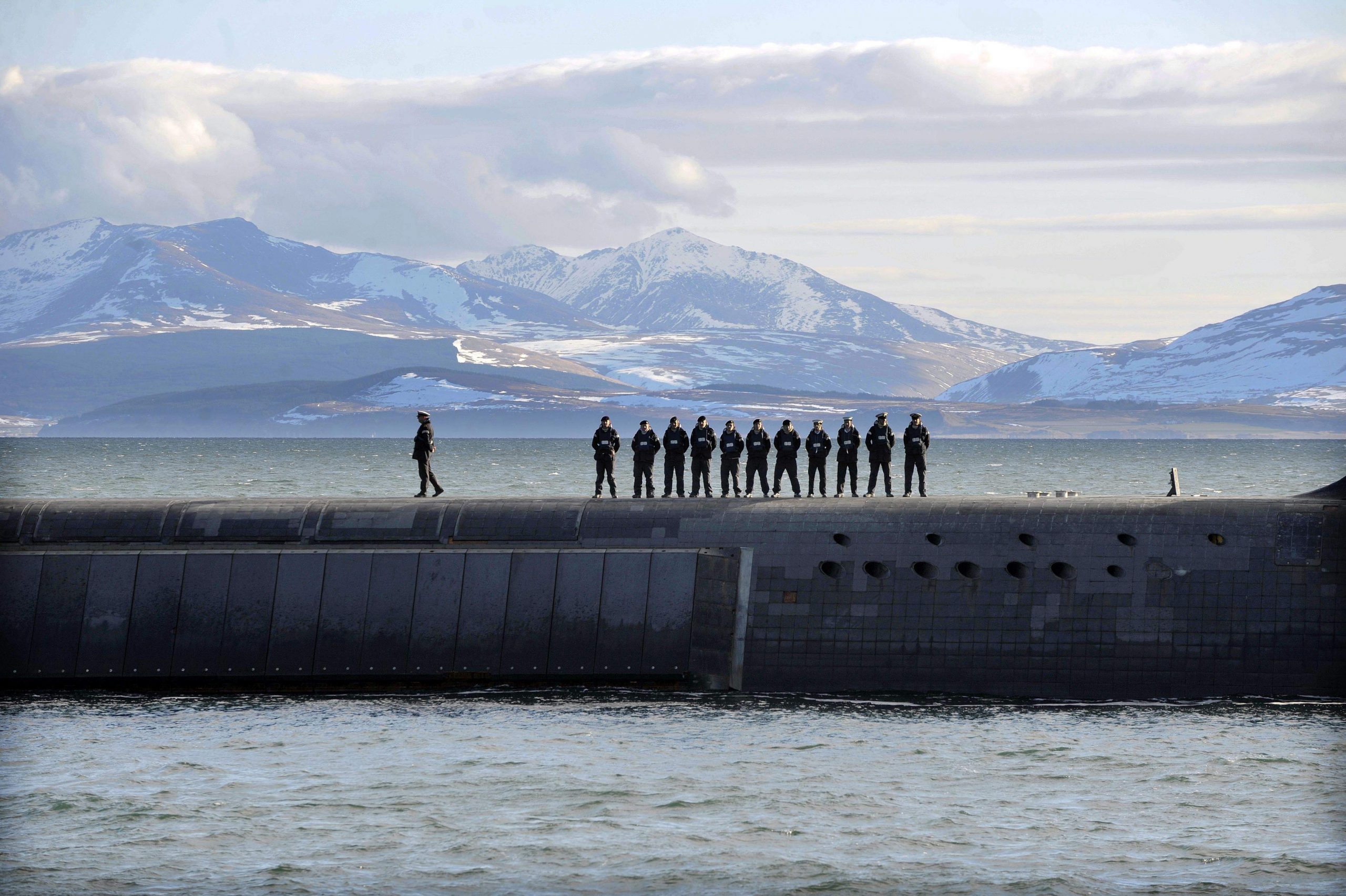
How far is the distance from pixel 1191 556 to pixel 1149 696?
3.10m

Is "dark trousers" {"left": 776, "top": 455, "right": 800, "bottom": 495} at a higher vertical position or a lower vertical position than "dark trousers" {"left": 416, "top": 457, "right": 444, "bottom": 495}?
higher

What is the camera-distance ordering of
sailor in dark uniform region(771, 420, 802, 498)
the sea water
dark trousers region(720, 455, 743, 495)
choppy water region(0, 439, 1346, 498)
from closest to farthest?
the sea water < sailor in dark uniform region(771, 420, 802, 498) < dark trousers region(720, 455, 743, 495) < choppy water region(0, 439, 1346, 498)

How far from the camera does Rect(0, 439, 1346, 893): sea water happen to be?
19.7 m

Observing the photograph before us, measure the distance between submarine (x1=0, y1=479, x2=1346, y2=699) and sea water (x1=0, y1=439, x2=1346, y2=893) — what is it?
0.78 metres

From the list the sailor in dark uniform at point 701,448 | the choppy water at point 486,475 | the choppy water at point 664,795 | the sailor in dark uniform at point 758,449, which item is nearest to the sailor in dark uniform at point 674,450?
the sailor in dark uniform at point 701,448

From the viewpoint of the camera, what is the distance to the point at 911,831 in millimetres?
21438

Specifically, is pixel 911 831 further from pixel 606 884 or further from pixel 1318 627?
pixel 1318 627

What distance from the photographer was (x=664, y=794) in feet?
76.7

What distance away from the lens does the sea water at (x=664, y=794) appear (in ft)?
64.5

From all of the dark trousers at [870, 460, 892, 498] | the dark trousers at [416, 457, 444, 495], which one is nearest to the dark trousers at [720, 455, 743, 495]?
the dark trousers at [870, 460, 892, 498]

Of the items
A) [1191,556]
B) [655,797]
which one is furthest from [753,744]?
[1191,556]

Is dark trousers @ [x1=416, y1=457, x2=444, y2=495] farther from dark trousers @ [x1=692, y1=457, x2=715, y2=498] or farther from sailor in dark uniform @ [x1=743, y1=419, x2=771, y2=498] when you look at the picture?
sailor in dark uniform @ [x1=743, y1=419, x2=771, y2=498]

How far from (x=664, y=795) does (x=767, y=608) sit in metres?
8.16

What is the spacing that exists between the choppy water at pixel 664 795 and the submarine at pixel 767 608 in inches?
34.7
